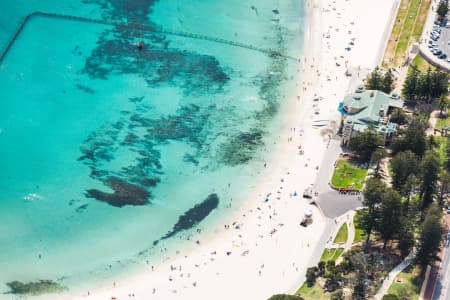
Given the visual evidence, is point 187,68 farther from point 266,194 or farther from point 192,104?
point 266,194

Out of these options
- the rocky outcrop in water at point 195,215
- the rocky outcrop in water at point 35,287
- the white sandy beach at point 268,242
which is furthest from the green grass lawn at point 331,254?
the rocky outcrop in water at point 35,287

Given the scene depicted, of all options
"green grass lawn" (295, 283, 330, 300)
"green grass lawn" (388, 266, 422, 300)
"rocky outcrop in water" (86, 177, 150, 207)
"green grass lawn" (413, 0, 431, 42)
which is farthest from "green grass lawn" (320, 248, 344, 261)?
"green grass lawn" (413, 0, 431, 42)

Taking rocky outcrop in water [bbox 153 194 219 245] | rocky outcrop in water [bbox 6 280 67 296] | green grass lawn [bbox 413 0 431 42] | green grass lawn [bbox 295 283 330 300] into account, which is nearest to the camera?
green grass lawn [bbox 295 283 330 300]

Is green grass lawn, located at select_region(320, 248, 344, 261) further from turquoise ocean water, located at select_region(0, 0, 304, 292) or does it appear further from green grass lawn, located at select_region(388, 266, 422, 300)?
turquoise ocean water, located at select_region(0, 0, 304, 292)

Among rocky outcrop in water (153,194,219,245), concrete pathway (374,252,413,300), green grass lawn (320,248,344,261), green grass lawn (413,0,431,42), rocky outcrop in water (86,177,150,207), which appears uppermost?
green grass lawn (413,0,431,42)

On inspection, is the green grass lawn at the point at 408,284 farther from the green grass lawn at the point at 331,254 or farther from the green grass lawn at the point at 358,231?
the green grass lawn at the point at 331,254

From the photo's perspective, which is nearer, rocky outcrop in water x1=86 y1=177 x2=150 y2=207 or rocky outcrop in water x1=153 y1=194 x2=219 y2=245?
rocky outcrop in water x1=153 y1=194 x2=219 y2=245

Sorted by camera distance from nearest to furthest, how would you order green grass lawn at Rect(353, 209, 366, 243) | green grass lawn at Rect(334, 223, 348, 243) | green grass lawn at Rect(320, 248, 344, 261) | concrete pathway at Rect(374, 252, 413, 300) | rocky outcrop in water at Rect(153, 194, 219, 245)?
1. concrete pathway at Rect(374, 252, 413, 300)
2. green grass lawn at Rect(320, 248, 344, 261)
3. green grass lawn at Rect(353, 209, 366, 243)
4. green grass lawn at Rect(334, 223, 348, 243)
5. rocky outcrop in water at Rect(153, 194, 219, 245)
